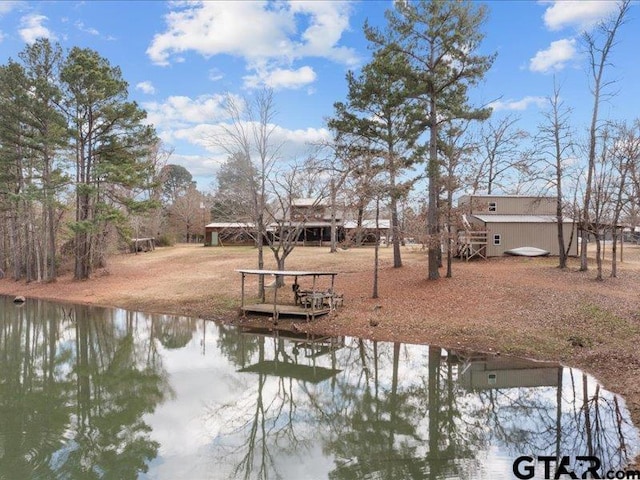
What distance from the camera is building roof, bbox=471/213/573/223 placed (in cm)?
2662

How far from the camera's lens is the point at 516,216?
2845 cm

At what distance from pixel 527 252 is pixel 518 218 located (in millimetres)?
2592

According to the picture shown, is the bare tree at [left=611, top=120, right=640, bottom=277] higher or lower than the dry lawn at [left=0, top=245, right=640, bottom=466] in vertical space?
higher

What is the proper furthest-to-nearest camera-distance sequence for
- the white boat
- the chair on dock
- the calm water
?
the white boat, the chair on dock, the calm water

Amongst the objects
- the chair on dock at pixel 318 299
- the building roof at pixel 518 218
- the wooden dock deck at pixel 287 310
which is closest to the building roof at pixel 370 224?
the chair on dock at pixel 318 299

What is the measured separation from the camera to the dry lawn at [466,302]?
12.5 meters

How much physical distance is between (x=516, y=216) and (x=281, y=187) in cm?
1700

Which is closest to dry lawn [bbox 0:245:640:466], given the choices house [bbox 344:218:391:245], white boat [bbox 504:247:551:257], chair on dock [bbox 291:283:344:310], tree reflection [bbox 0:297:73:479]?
chair on dock [bbox 291:283:344:310]

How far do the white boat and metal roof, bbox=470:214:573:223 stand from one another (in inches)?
66.9

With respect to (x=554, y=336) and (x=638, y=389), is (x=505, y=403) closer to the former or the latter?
Result: (x=638, y=389)

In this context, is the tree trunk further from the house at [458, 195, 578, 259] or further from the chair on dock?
the house at [458, 195, 578, 259]

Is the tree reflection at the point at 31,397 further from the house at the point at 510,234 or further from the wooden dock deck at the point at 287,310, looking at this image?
the house at the point at 510,234

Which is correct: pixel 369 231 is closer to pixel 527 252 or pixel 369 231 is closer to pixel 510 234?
pixel 510 234

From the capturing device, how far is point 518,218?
27766 mm
